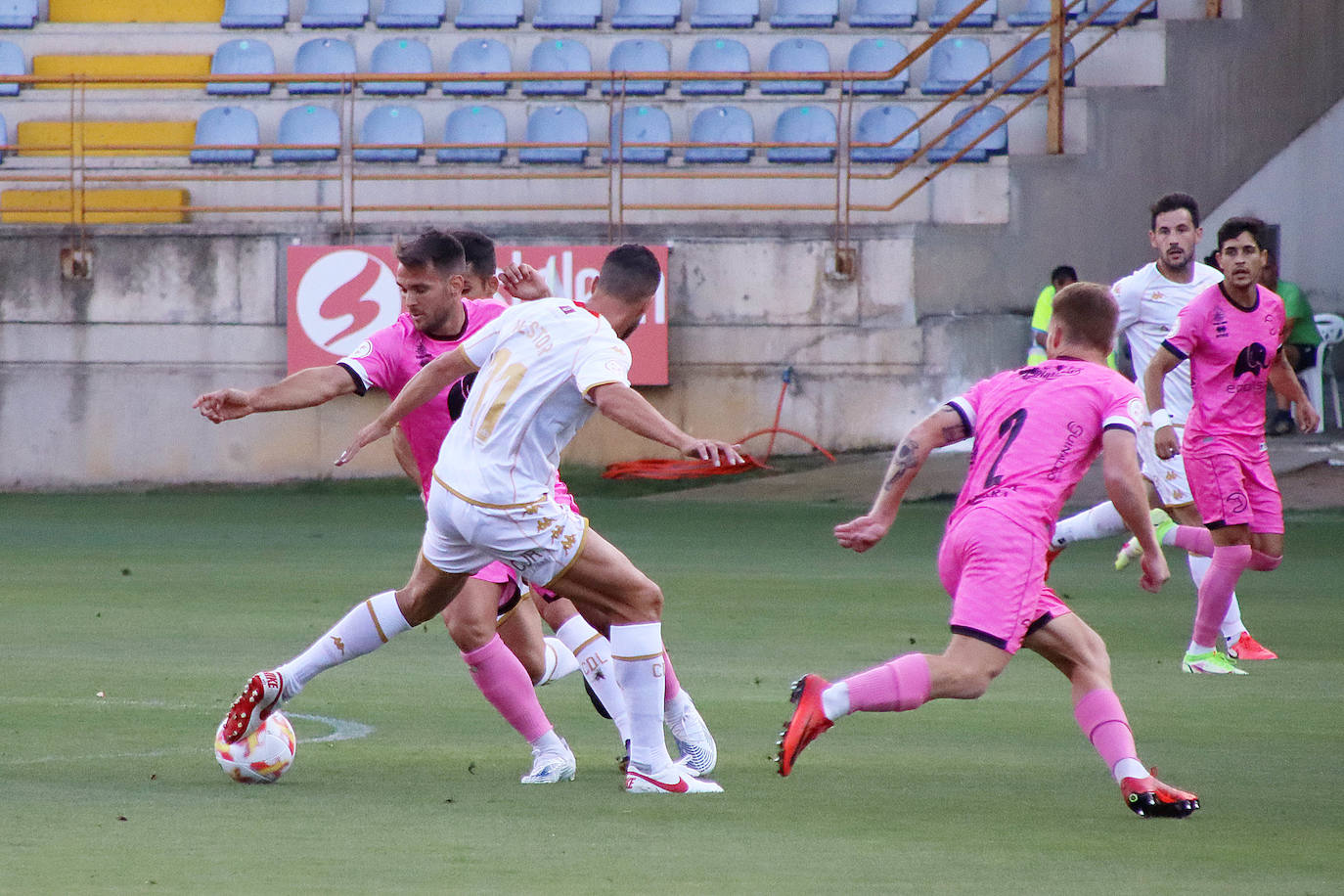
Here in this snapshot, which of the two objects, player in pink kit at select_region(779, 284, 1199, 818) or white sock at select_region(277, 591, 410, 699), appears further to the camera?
white sock at select_region(277, 591, 410, 699)

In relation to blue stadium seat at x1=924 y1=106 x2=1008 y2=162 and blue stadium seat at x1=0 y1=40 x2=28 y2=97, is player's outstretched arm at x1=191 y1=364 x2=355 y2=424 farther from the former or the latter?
blue stadium seat at x1=0 y1=40 x2=28 y2=97

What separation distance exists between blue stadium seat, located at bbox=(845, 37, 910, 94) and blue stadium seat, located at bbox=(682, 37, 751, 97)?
1.27 m

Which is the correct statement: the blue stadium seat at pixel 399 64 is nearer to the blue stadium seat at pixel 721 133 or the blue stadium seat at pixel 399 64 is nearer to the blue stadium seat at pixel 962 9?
the blue stadium seat at pixel 721 133

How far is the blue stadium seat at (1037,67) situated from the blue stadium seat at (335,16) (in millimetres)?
7934

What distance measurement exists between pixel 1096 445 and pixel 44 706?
13.5 feet

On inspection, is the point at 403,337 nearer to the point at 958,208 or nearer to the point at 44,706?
the point at 44,706

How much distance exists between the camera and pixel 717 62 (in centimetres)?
2117

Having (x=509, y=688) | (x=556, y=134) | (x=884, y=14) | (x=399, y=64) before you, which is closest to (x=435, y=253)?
(x=509, y=688)

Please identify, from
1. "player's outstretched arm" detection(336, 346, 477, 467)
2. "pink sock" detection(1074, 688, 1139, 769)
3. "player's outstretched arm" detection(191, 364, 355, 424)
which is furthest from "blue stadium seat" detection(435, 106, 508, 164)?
"pink sock" detection(1074, 688, 1139, 769)

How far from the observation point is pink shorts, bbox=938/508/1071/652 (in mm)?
4953

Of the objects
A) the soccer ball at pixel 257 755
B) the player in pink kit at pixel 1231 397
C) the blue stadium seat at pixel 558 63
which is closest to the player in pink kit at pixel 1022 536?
the soccer ball at pixel 257 755

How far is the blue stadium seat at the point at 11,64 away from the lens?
21859 millimetres

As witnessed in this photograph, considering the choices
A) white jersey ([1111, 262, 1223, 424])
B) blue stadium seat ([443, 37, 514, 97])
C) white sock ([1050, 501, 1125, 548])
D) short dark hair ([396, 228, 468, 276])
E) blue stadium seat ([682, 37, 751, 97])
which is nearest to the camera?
short dark hair ([396, 228, 468, 276])

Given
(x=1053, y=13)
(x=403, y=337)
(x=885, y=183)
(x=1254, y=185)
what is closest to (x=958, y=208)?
(x=885, y=183)
